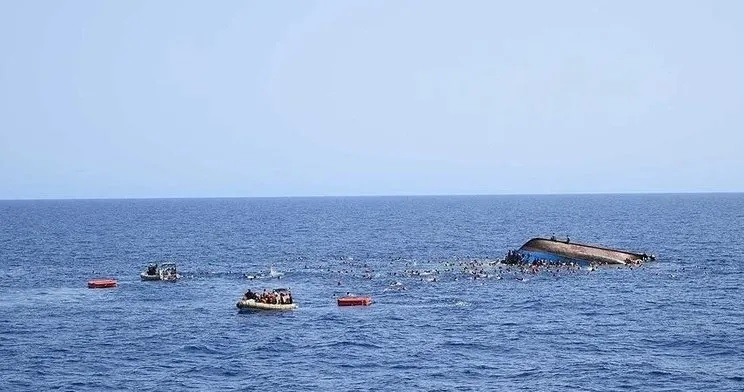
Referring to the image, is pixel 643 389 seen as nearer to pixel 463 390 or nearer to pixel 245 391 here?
pixel 463 390

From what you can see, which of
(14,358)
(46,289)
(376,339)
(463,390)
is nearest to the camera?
(463,390)

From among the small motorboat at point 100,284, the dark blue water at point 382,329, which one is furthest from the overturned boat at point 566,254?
the small motorboat at point 100,284

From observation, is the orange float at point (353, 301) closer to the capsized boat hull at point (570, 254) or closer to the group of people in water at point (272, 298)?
the group of people in water at point (272, 298)

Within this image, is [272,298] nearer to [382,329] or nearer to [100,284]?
[382,329]

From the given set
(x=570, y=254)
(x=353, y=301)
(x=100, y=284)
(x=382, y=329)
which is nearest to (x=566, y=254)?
(x=570, y=254)

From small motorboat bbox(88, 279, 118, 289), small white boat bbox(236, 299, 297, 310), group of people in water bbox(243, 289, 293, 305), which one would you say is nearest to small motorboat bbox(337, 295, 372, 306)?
group of people in water bbox(243, 289, 293, 305)

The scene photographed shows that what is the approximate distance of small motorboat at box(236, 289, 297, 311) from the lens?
88.7 m

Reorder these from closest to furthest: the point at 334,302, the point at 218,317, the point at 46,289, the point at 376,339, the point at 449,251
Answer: the point at 376,339
the point at 218,317
the point at 334,302
the point at 46,289
the point at 449,251

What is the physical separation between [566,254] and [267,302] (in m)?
52.8

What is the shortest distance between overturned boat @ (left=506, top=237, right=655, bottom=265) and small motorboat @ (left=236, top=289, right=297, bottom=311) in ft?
155

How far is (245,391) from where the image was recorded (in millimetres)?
59031

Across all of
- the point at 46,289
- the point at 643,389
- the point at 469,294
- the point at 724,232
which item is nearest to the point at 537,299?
the point at 469,294

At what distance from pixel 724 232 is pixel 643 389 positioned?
144757 millimetres

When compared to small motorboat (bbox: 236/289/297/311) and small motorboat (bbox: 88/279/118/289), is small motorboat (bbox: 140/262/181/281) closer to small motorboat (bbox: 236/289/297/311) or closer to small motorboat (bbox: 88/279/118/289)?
small motorboat (bbox: 88/279/118/289)
